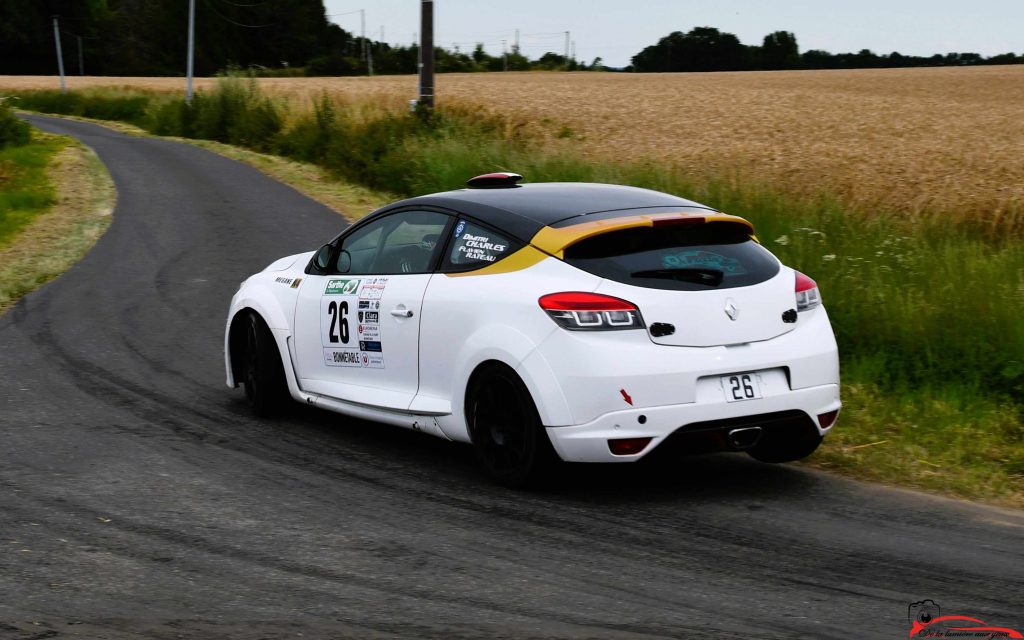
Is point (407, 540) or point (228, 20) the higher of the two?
point (228, 20)

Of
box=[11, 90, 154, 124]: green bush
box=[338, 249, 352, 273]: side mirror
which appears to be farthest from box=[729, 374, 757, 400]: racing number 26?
box=[11, 90, 154, 124]: green bush

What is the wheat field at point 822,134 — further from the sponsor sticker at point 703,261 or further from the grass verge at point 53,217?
the sponsor sticker at point 703,261

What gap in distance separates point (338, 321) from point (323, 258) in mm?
545

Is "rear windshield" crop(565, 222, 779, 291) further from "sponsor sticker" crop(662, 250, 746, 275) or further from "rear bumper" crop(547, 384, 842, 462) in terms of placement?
"rear bumper" crop(547, 384, 842, 462)

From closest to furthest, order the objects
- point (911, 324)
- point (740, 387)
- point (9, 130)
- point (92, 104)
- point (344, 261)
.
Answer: point (740, 387)
point (344, 261)
point (911, 324)
point (9, 130)
point (92, 104)

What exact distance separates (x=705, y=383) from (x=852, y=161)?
14928 millimetres

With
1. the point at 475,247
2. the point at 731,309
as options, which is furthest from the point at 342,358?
the point at 731,309

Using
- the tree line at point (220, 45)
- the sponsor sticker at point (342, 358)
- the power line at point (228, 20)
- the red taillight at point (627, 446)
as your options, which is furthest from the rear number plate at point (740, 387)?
the power line at point (228, 20)

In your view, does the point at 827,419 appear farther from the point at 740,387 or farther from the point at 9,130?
the point at 9,130

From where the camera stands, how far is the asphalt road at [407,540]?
179 inches

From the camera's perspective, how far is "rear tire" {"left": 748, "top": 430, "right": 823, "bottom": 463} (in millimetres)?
6695

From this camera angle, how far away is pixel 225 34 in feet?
432

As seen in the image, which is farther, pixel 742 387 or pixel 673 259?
pixel 673 259

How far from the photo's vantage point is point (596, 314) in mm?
5910
